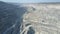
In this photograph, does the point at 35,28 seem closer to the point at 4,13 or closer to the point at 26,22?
the point at 26,22

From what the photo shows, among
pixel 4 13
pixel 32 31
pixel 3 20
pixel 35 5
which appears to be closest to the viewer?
pixel 32 31

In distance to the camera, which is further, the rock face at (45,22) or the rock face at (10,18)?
the rock face at (10,18)

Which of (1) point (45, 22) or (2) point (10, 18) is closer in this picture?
(1) point (45, 22)

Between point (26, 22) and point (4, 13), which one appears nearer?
point (26, 22)

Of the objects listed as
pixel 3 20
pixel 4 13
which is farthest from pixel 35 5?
pixel 3 20

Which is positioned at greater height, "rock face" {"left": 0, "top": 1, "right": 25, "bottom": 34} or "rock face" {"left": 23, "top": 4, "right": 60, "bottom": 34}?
"rock face" {"left": 23, "top": 4, "right": 60, "bottom": 34}

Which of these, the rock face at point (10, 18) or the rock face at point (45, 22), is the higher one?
the rock face at point (45, 22)

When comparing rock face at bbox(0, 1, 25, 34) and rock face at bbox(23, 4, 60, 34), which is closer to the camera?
rock face at bbox(23, 4, 60, 34)

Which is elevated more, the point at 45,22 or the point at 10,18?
the point at 45,22
